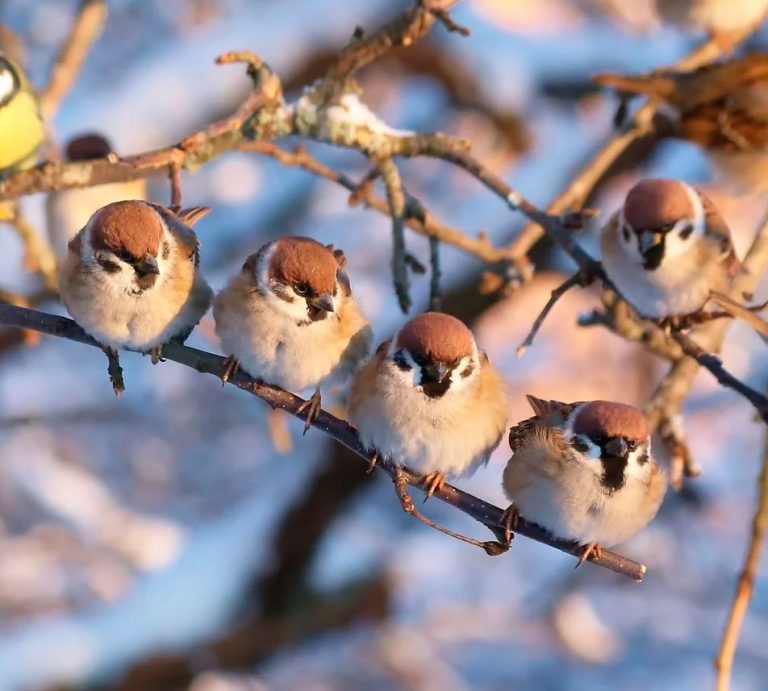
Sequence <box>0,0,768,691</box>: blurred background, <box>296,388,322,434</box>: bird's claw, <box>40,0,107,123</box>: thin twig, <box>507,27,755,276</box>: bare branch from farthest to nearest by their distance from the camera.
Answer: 1. <box>0,0,768,691</box>: blurred background
2. <box>40,0,107,123</box>: thin twig
3. <box>507,27,755,276</box>: bare branch
4. <box>296,388,322,434</box>: bird's claw

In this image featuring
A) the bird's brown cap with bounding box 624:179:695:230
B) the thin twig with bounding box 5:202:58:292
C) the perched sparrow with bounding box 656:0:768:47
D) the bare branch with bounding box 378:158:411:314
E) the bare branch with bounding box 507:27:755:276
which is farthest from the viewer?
the perched sparrow with bounding box 656:0:768:47

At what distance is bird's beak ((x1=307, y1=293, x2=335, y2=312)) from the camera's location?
1.99m

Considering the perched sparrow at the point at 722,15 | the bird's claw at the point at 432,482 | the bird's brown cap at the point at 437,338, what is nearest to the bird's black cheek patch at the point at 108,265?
the bird's brown cap at the point at 437,338

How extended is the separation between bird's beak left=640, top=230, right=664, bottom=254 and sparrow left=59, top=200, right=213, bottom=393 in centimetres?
105

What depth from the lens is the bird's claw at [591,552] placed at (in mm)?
1780

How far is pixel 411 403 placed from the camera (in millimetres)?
1984

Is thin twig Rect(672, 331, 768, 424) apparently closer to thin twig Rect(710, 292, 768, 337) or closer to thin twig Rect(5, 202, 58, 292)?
thin twig Rect(710, 292, 768, 337)

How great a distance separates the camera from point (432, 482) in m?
1.92

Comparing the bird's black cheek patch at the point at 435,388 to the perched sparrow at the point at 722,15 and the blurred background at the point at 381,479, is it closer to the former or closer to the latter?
the perched sparrow at the point at 722,15

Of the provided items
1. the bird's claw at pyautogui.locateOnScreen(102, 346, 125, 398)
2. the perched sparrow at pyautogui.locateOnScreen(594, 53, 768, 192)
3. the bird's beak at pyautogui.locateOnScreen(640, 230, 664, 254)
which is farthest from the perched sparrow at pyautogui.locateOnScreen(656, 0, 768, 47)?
the bird's claw at pyautogui.locateOnScreen(102, 346, 125, 398)

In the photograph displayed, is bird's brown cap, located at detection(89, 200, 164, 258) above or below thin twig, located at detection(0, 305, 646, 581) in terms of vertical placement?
above

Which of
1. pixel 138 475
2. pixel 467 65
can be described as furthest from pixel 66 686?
pixel 467 65

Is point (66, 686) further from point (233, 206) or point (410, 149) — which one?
point (410, 149)

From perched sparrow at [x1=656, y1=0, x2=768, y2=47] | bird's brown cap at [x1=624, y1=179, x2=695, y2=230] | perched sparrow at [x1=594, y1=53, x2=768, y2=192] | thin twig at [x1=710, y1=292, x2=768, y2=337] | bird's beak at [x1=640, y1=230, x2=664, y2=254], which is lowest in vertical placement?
thin twig at [x1=710, y1=292, x2=768, y2=337]
